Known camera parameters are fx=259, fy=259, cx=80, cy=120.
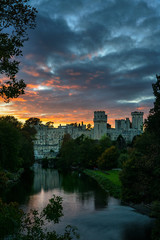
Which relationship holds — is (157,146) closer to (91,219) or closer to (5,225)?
(91,219)

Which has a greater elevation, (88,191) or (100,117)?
(100,117)

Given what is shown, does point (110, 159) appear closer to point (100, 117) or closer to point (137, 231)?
point (137, 231)

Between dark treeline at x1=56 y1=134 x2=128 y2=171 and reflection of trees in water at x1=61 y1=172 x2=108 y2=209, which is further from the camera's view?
dark treeline at x1=56 y1=134 x2=128 y2=171

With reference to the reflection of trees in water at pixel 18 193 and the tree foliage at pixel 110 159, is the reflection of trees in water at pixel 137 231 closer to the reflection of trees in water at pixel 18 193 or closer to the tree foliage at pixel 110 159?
the reflection of trees in water at pixel 18 193

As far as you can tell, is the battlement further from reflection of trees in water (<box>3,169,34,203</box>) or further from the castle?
reflection of trees in water (<box>3,169,34,203</box>)

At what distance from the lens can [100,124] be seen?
460 ft

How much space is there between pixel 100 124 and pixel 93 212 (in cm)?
11529

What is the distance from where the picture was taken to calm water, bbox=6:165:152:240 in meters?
20.0

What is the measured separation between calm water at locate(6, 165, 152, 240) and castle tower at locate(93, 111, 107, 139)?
10068cm

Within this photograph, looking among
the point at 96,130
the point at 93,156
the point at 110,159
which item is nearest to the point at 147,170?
the point at 110,159

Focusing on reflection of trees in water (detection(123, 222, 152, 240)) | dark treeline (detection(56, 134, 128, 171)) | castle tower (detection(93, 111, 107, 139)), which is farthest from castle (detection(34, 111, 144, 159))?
reflection of trees in water (detection(123, 222, 152, 240))

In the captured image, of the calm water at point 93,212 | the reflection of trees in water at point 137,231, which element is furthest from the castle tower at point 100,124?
the reflection of trees in water at point 137,231

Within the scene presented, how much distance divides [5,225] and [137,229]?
16.6 metres

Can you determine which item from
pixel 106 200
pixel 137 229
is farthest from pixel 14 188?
pixel 137 229
